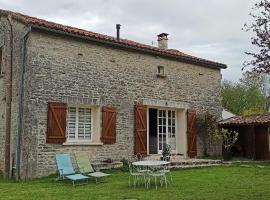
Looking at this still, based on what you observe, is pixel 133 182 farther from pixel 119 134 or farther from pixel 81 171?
pixel 119 134

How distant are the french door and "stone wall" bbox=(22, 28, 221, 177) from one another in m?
0.76

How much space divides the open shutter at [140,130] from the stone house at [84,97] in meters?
0.04

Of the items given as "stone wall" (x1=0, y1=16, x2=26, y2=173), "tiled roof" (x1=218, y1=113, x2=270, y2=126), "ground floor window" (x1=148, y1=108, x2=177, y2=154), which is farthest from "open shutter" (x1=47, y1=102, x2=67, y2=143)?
"tiled roof" (x1=218, y1=113, x2=270, y2=126)

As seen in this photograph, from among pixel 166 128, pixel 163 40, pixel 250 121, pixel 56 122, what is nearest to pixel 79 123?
pixel 56 122

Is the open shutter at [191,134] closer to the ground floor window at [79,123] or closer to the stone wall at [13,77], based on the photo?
the ground floor window at [79,123]

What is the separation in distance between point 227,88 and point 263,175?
25.3 metres

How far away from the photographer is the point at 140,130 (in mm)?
15016

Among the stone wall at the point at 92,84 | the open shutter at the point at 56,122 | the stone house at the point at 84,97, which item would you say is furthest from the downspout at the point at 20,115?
the open shutter at the point at 56,122

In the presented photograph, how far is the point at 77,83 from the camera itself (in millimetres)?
13406

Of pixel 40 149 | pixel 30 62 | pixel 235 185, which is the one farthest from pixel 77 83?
pixel 235 185

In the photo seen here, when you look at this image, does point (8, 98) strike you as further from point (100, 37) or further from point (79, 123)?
point (100, 37)

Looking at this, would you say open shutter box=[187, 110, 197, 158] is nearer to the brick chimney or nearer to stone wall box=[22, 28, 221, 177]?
stone wall box=[22, 28, 221, 177]

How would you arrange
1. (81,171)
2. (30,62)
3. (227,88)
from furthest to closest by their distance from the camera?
(227,88), (30,62), (81,171)

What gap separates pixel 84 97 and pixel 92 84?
60 centimetres
